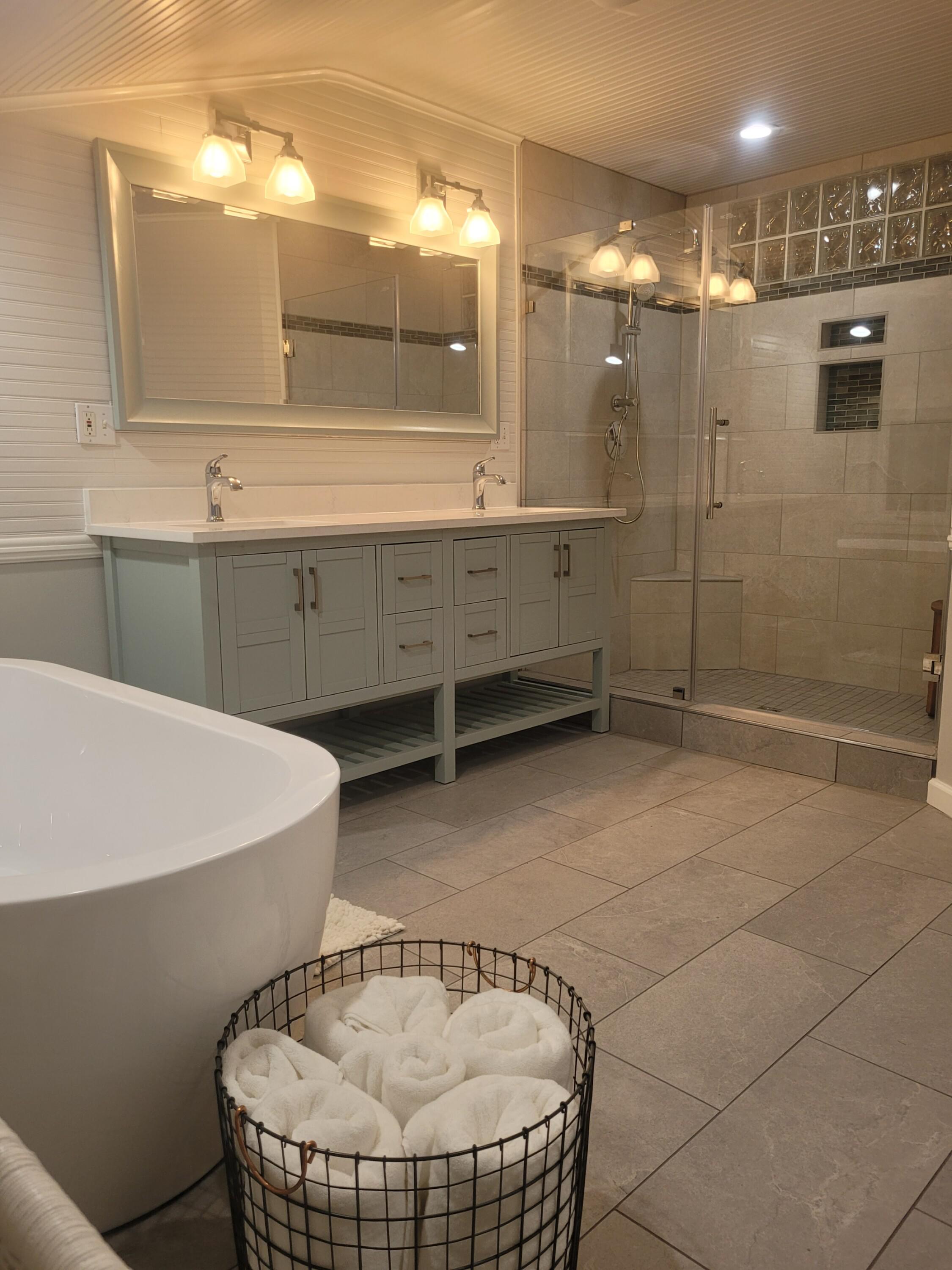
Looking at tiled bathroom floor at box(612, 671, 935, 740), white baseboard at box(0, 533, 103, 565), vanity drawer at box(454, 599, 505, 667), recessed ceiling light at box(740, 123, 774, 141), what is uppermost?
recessed ceiling light at box(740, 123, 774, 141)

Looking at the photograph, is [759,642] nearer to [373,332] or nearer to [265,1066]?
[373,332]

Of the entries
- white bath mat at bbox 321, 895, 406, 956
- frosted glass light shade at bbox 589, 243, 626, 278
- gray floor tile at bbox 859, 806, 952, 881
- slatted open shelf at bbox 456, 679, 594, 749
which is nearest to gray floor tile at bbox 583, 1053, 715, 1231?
white bath mat at bbox 321, 895, 406, 956

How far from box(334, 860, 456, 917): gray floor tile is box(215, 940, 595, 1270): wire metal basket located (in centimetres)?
117

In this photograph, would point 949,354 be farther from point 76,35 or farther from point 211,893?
point 211,893

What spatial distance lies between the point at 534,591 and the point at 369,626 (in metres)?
0.78

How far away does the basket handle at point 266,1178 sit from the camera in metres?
0.97

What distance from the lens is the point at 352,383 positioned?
133 inches

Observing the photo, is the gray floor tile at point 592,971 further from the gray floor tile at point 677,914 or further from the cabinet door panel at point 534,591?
the cabinet door panel at point 534,591

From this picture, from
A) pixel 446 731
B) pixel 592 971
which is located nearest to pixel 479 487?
pixel 446 731

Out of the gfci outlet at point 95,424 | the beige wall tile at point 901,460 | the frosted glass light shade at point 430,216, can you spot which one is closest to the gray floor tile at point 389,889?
the gfci outlet at point 95,424

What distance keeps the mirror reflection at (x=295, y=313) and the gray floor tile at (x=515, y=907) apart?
67.9 inches

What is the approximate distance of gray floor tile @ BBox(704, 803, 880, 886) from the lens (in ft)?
8.21

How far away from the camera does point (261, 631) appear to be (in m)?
2.64

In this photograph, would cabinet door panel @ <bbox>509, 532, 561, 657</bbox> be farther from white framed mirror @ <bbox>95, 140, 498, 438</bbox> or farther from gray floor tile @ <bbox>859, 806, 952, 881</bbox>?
gray floor tile @ <bbox>859, 806, 952, 881</bbox>
